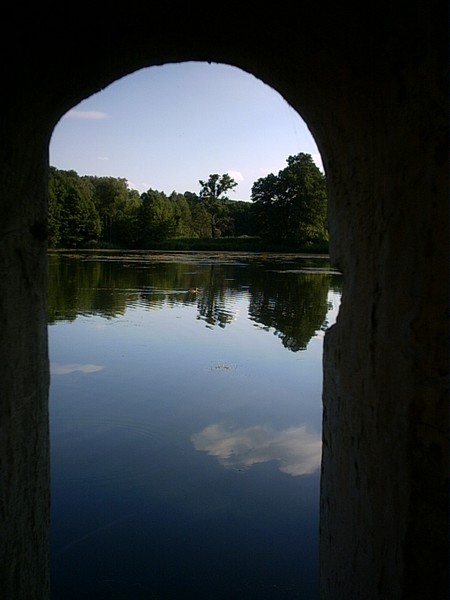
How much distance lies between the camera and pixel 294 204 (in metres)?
57.1

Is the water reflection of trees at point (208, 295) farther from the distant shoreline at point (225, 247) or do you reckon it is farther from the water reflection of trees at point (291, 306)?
the distant shoreline at point (225, 247)

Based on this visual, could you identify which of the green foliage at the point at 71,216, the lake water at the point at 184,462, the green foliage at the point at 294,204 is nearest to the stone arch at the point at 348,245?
the lake water at the point at 184,462

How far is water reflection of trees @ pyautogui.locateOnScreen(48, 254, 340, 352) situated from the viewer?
1310cm

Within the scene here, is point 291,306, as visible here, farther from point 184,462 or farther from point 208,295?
point 184,462

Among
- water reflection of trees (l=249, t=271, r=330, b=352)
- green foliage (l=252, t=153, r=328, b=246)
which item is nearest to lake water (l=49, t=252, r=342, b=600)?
water reflection of trees (l=249, t=271, r=330, b=352)

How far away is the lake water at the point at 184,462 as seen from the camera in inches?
153

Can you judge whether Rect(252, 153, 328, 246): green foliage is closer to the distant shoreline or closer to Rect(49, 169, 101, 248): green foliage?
the distant shoreline

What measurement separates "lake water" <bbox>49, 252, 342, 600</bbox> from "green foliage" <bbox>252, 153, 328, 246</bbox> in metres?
46.3

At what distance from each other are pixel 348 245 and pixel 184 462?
4.00m

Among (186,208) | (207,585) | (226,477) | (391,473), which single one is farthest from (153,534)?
(186,208)

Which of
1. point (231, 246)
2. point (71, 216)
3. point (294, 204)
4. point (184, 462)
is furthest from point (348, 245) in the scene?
point (231, 246)

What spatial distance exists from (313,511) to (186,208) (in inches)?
3031

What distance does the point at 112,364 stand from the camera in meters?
8.68

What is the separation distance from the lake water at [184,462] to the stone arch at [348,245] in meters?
1.53
